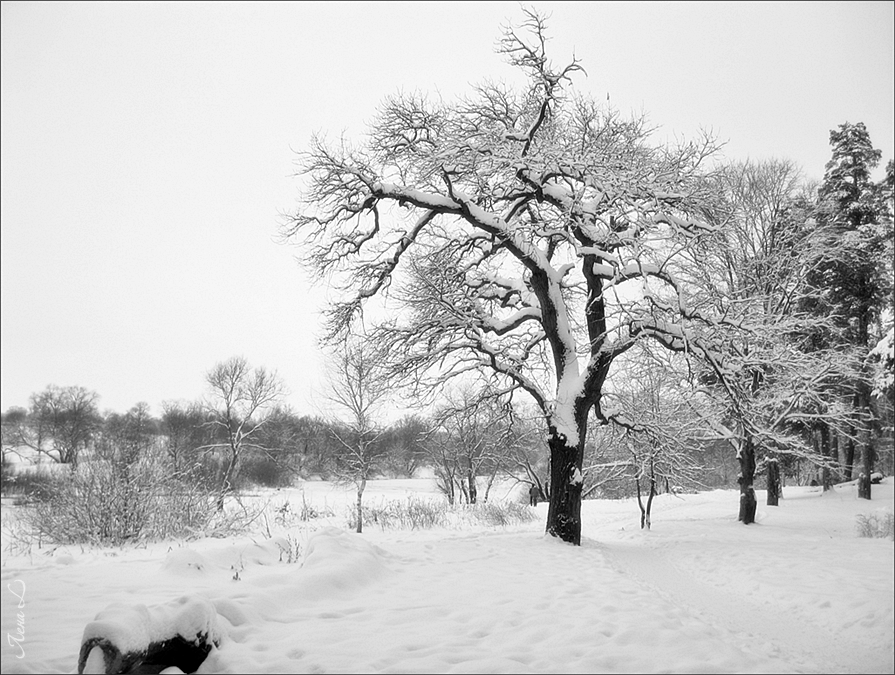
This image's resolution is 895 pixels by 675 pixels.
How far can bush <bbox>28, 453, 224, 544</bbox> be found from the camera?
5852 millimetres

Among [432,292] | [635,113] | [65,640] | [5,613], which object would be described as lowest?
[65,640]

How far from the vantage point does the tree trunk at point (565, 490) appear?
979 centimetres

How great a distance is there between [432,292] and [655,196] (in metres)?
4.43

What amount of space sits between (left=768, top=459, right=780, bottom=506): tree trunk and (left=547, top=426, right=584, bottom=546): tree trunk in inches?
416

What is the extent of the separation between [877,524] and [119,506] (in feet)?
32.2

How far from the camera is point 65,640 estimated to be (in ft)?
9.77

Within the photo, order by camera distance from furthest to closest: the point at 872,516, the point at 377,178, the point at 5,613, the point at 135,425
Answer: the point at 377,178
the point at 135,425
the point at 872,516
the point at 5,613

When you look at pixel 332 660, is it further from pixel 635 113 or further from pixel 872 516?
pixel 635 113

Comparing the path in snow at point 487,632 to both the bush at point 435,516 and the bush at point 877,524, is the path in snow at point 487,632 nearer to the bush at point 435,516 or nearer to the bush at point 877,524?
the bush at point 877,524

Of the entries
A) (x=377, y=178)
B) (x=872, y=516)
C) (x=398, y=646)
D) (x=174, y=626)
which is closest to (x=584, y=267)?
(x=377, y=178)

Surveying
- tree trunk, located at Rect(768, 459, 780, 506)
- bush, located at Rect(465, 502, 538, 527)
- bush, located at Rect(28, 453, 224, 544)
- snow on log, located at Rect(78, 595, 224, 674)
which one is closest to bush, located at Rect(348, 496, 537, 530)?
bush, located at Rect(465, 502, 538, 527)

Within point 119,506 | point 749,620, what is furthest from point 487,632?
point 119,506

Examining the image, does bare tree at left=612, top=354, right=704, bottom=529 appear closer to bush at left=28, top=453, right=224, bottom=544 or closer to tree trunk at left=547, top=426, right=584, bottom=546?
tree trunk at left=547, top=426, right=584, bottom=546

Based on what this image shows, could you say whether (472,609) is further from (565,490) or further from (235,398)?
(235,398)
